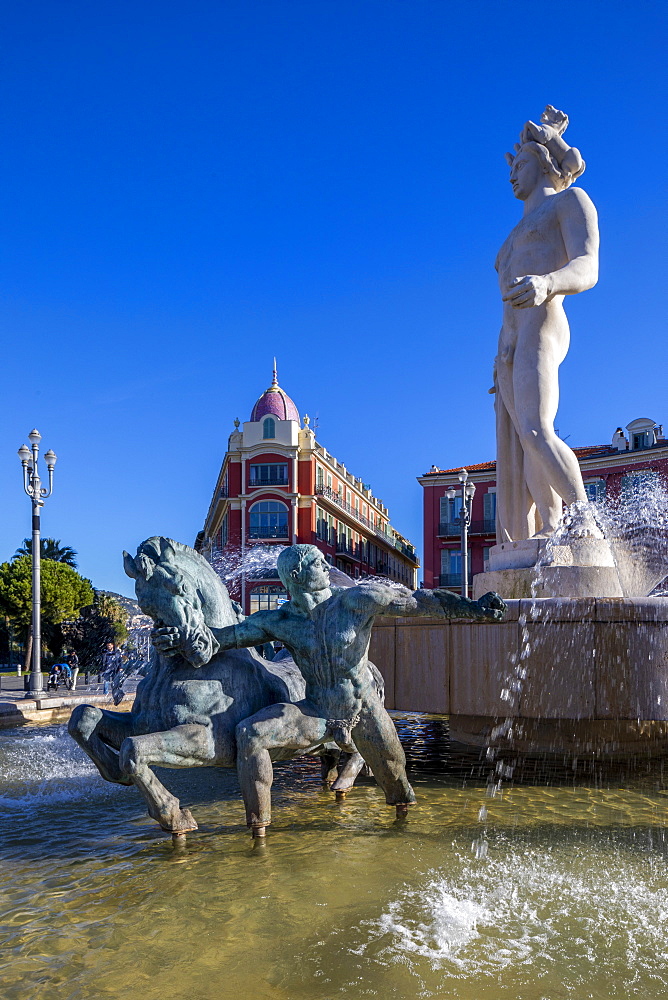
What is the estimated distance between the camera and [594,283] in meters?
7.84

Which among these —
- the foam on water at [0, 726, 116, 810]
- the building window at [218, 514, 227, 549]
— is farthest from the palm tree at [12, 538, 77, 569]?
the foam on water at [0, 726, 116, 810]

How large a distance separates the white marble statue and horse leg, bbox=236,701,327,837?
4.19 metres

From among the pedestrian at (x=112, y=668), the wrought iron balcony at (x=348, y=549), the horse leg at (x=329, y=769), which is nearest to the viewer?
the horse leg at (x=329, y=769)

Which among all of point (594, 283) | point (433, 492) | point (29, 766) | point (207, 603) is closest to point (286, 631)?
point (207, 603)

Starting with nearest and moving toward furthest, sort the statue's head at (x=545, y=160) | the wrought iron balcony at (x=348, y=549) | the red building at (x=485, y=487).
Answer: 1. the statue's head at (x=545, y=160)
2. the red building at (x=485, y=487)
3. the wrought iron balcony at (x=348, y=549)

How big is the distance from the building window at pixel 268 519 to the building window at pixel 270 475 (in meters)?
1.42

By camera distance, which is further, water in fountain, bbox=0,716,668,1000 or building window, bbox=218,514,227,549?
building window, bbox=218,514,227,549

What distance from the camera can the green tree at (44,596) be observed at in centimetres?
4631

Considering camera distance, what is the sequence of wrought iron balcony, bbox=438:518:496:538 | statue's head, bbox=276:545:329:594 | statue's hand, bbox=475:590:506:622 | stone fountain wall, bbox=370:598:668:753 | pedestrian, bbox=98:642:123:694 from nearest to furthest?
statue's hand, bbox=475:590:506:622 → statue's head, bbox=276:545:329:594 → stone fountain wall, bbox=370:598:668:753 → pedestrian, bbox=98:642:123:694 → wrought iron balcony, bbox=438:518:496:538

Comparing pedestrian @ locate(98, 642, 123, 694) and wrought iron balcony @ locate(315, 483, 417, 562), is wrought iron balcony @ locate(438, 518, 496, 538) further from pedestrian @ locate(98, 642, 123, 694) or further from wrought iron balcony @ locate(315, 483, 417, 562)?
pedestrian @ locate(98, 642, 123, 694)

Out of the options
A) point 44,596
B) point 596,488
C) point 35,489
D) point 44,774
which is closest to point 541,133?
point 44,774

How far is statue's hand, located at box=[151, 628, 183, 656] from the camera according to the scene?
4059mm

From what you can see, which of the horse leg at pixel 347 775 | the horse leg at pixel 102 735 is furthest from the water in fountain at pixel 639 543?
the horse leg at pixel 102 735

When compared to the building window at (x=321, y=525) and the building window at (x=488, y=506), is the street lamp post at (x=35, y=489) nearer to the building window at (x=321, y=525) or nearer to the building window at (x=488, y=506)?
the building window at (x=488, y=506)
